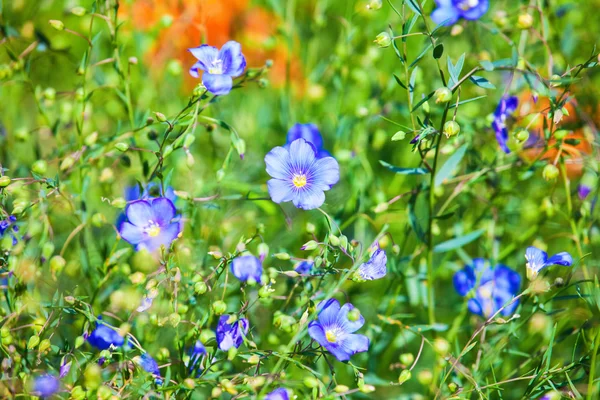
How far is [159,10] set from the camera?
A: 2.26 metres

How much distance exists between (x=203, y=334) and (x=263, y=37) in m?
1.46

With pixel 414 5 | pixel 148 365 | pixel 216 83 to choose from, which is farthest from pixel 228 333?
pixel 414 5

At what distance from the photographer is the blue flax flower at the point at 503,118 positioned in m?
1.35

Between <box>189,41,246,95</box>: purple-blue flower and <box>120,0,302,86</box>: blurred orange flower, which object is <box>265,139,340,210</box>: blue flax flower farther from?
<box>120,0,302,86</box>: blurred orange flower

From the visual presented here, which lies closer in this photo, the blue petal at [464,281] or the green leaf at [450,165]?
the green leaf at [450,165]

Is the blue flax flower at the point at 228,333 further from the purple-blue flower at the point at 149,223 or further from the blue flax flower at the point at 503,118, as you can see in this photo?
the blue flax flower at the point at 503,118

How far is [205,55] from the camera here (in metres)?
1.19

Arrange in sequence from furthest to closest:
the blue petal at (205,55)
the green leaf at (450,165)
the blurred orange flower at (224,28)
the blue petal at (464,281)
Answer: the blurred orange flower at (224,28), the blue petal at (464,281), the green leaf at (450,165), the blue petal at (205,55)

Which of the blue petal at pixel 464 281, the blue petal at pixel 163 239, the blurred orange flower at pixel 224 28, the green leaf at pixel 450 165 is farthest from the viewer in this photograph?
the blurred orange flower at pixel 224 28

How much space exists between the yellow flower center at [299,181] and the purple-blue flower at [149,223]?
0.24m

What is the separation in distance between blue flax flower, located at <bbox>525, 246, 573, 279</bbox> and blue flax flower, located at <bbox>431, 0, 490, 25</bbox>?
618mm

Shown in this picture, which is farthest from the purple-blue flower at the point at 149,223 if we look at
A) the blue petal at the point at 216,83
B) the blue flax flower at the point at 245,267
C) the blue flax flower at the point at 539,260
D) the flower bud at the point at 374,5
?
the blue flax flower at the point at 539,260

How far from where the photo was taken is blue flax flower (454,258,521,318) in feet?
4.45

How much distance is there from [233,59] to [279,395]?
0.68 metres
